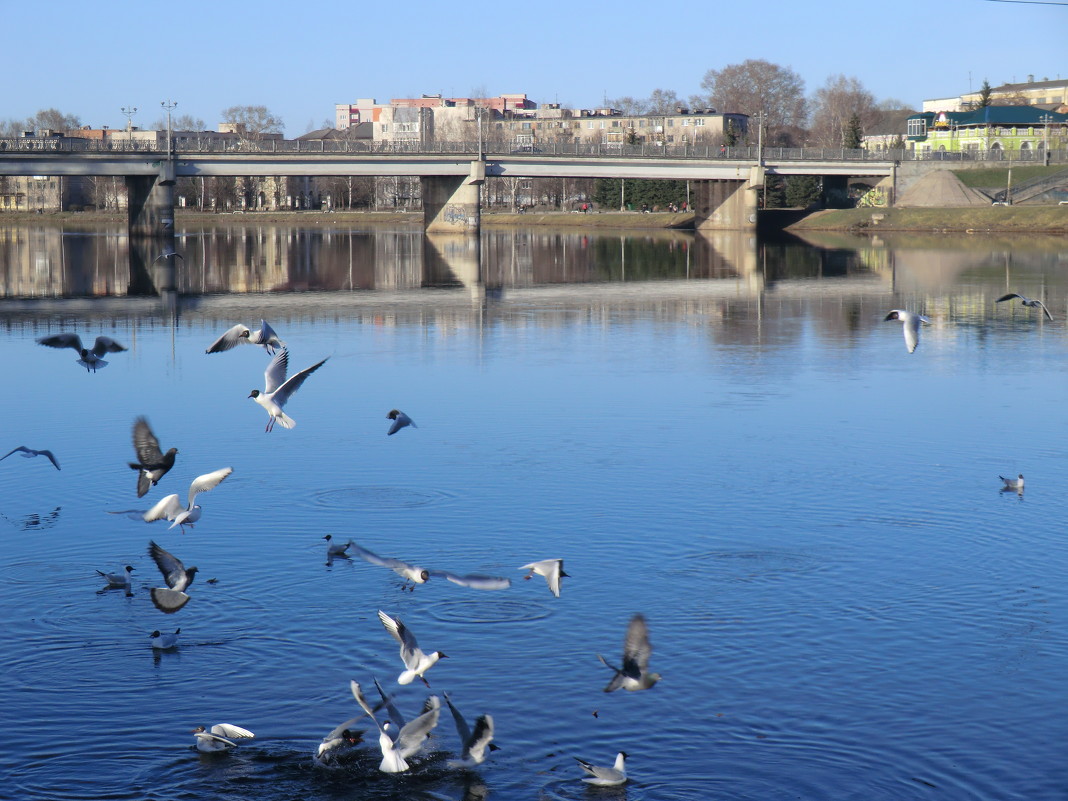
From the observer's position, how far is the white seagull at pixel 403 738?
7341 mm

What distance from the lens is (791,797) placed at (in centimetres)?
732

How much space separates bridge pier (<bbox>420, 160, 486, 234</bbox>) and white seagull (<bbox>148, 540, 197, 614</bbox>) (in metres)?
75.3

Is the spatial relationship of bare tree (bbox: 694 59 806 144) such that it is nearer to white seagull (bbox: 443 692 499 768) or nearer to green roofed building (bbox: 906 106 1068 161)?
green roofed building (bbox: 906 106 1068 161)

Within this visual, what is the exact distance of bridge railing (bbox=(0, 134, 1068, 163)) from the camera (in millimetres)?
74688

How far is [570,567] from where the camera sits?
11156 millimetres

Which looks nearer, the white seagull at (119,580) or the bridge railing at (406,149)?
the white seagull at (119,580)

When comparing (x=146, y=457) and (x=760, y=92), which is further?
(x=760, y=92)

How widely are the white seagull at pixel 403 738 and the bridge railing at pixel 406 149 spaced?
230ft

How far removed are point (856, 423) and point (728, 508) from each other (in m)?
4.96

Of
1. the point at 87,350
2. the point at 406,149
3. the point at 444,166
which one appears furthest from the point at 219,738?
the point at 444,166

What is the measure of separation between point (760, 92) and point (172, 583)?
7427 inches

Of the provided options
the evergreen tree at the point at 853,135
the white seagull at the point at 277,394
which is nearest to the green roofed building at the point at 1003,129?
the evergreen tree at the point at 853,135

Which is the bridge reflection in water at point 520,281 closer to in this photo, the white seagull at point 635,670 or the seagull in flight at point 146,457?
the seagull in flight at point 146,457

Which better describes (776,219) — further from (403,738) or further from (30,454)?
(403,738)
